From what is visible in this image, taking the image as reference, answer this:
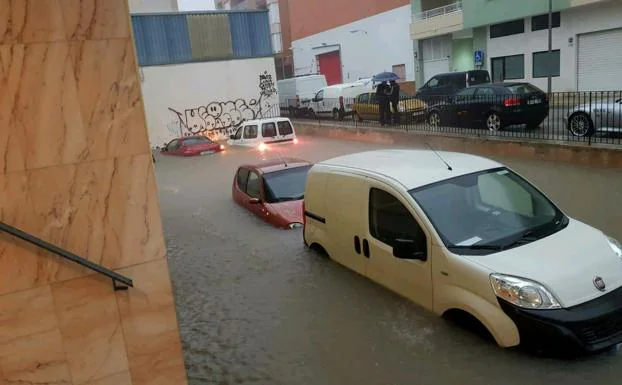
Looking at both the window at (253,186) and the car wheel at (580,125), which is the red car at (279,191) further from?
the car wheel at (580,125)

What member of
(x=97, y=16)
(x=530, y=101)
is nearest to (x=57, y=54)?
(x=97, y=16)

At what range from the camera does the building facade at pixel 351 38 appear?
37562mm

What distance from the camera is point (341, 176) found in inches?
257

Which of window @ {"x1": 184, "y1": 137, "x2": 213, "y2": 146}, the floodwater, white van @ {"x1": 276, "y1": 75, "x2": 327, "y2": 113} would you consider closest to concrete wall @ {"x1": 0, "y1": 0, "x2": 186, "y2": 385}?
the floodwater

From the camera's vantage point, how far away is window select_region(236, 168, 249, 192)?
1165 centimetres

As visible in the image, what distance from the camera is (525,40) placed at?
88.6ft

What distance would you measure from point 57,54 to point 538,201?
4757 mm

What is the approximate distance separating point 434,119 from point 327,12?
32131 millimetres

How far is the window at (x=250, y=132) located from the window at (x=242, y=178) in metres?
8.96

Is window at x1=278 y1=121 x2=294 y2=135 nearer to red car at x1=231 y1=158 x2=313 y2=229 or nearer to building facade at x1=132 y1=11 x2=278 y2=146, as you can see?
building facade at x1=132 y1=11 x2=278 y2=146

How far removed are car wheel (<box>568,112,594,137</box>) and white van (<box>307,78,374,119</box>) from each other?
1270 centimetres

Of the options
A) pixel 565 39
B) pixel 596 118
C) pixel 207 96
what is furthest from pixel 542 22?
pixel 207 96

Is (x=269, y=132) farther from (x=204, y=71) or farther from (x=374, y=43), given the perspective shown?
(x=374, y=43)

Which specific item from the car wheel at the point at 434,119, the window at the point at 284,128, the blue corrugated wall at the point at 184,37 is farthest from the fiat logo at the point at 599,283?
the blue corrugated wall at the point at 184,37
